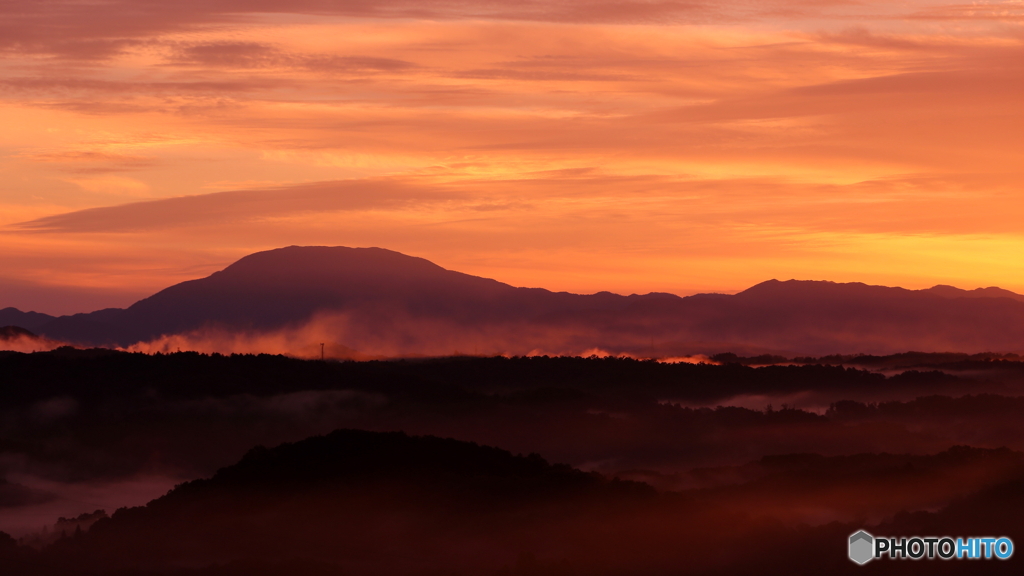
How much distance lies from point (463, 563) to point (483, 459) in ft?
146

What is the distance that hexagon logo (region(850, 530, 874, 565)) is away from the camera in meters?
110

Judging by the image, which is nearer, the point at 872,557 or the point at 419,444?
the point at 872,557

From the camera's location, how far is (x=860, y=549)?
112 metres

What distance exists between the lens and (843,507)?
156 metres

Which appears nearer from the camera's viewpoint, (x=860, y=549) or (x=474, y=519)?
(x=860, y=549)

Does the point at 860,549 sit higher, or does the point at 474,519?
the point at 474,519

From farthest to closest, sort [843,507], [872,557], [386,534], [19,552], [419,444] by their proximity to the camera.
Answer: [419,444], [843,507], [19,552], [386,534], [872,557]

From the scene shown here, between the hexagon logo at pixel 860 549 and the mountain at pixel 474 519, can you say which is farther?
the mountain at pixel 474 519

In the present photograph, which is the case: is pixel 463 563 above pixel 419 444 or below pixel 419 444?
below

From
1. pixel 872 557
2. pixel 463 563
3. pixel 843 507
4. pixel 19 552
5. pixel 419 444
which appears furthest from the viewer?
pixel 419 444

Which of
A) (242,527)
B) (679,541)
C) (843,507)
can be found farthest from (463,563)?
(843,507)

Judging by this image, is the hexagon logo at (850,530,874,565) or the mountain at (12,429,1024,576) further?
the mountain at (12,429,1024,576)

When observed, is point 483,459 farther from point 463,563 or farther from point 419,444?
point 463,563

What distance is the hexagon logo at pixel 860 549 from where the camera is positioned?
110000mm
